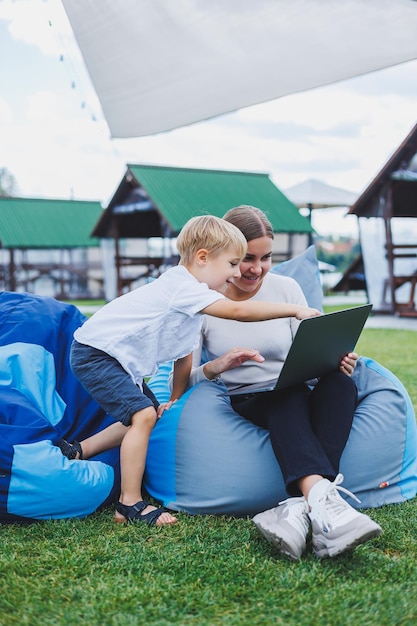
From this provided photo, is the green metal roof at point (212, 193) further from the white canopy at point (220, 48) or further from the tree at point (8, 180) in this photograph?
the tree at point (8, 180)

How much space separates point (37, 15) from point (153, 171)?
1154 centimetres

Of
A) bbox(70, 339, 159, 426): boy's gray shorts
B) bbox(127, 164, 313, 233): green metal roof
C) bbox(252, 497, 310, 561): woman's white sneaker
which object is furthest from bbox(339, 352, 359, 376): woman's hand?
bbox(127, 164, 313, 233): green metal roof

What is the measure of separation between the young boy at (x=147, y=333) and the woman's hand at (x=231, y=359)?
13mm

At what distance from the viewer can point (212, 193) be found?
50.8 feet

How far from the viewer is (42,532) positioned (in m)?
2.20

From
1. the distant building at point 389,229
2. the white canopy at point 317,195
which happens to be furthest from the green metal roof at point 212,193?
the distant building at point 389,229

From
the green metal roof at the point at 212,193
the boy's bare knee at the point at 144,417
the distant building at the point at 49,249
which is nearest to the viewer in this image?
the boy's bare knee at the point at 144,417

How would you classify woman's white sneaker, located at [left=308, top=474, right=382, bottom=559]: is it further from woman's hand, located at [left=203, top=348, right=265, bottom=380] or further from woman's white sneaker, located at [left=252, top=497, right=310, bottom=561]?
woman's hand, located at [left=203, top=348, right=265, bottom=380]

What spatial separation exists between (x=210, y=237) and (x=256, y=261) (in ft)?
0.93

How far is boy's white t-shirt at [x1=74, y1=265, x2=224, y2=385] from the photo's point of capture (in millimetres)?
2354

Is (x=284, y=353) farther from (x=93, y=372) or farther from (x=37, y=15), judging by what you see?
(x=37, y=15)

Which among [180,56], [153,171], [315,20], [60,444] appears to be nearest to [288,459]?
[60,444]

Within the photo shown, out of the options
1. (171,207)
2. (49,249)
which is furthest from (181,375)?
(49,249)

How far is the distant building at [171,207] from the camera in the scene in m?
14.7
